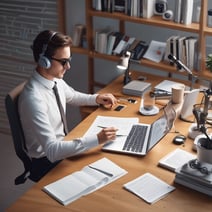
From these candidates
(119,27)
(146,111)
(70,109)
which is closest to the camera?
(146,111)

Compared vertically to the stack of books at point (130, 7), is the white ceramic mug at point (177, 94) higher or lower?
lower

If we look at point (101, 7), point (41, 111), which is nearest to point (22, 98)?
point (41, 111)

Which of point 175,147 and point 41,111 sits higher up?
point 41,111

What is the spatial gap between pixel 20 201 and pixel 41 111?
0.55 metres

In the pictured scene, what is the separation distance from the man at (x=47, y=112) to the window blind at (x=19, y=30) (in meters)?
1.37

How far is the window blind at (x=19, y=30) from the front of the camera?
3.95m

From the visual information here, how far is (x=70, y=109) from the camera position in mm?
4172

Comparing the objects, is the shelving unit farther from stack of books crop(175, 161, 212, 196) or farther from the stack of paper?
stack of books crop(175, 161, 212, 196)

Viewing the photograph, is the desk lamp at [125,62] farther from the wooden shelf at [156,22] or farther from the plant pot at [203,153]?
the plant pot at [203,153]

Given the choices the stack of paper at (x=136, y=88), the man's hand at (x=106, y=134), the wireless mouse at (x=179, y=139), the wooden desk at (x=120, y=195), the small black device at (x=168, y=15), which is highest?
the small black device at (x=168, y=15)

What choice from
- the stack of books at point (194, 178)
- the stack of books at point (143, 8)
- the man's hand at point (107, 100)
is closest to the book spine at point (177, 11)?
the stack of books at point (143, 8)

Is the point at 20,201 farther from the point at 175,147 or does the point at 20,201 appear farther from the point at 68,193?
the point at 175,147

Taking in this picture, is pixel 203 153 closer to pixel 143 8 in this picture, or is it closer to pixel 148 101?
pixel 148 101

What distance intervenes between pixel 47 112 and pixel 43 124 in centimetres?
18
